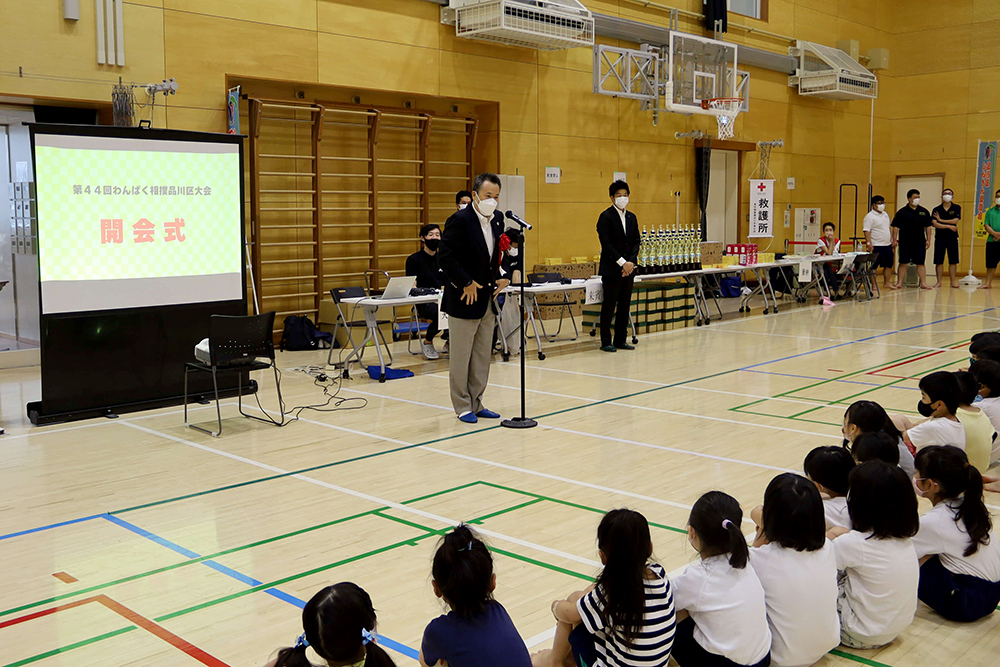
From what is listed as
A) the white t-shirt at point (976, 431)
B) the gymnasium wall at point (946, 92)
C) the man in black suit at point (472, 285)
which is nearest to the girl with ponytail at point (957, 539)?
the white t-shirt at point (976, 431)

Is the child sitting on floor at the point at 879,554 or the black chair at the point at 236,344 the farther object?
the black chair at the point at 236,344

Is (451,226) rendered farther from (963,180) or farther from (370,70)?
(963,180)

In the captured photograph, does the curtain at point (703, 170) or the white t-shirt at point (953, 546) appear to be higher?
the curtain at point (703, 170)

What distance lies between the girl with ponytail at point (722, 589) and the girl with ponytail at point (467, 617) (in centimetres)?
58

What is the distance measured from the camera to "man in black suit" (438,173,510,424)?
632 cm

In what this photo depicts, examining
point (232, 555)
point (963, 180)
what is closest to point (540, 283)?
point (232, 555)

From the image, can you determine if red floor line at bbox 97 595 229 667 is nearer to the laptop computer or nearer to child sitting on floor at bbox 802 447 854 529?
child sitting on floor at bbox 802 447 854 529

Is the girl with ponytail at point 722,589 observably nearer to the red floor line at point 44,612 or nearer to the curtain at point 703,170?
the red floor line at point 44,612

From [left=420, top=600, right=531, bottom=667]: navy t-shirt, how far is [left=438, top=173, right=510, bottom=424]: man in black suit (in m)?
4.05

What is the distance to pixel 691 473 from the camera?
5.04 m

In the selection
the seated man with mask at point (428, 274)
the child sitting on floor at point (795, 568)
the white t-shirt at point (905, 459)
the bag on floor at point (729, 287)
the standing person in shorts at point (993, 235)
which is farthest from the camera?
the standing person in shorts at point (993, 235)

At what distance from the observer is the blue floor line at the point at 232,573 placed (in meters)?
3.04

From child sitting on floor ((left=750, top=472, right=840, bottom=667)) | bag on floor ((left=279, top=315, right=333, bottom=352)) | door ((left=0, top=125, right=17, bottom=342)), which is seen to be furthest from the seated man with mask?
child sitting on floor ((left=750, top=472, right=840, bottom=667))

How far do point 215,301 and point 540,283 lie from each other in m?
3.54
